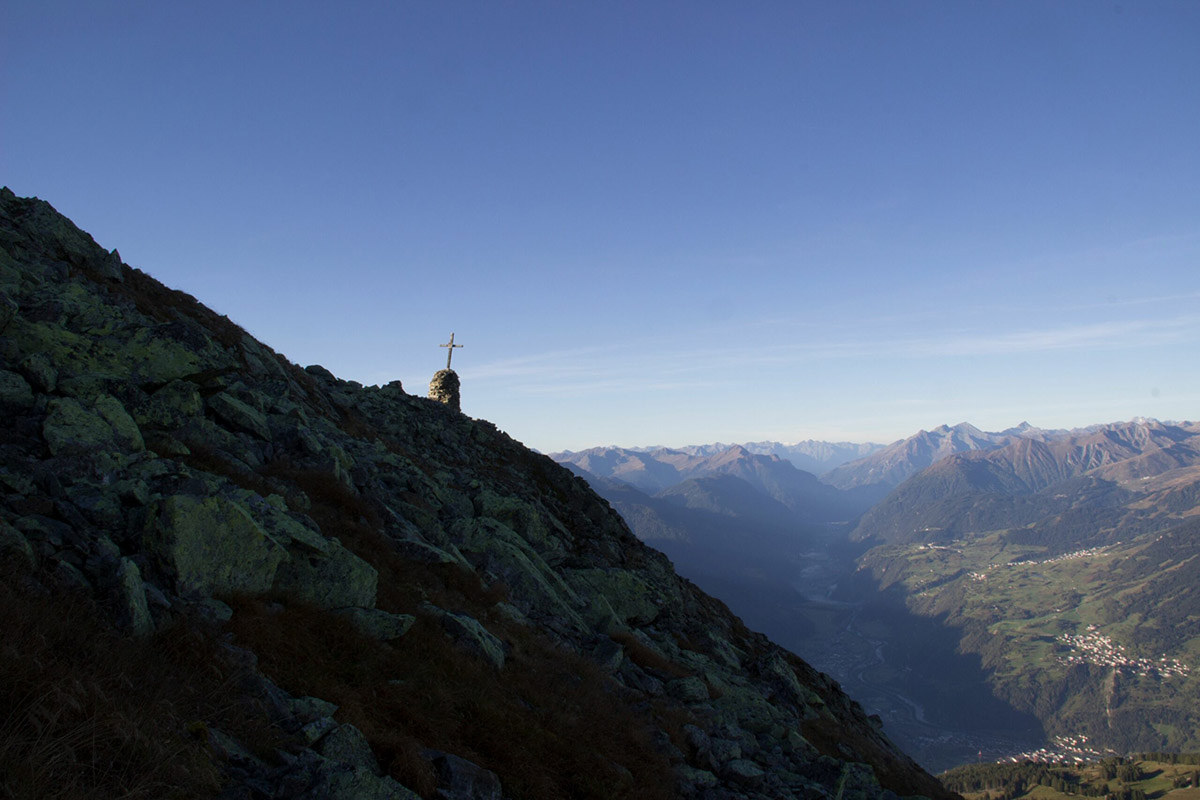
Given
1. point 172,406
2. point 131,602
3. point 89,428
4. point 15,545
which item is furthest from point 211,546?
point 172,406

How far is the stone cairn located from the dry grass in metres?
44.3

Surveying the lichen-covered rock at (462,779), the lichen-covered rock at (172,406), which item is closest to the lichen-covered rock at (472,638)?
the lichen-covered rock at (462,779)

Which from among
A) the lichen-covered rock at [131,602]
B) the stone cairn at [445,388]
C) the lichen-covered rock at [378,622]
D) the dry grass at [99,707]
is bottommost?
the lichen-covered rock at [378,622]

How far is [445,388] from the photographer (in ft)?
175

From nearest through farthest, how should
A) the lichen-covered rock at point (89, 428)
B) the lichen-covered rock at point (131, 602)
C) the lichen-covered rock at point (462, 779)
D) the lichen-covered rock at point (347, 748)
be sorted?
the lichen-covered rock at point (347, 748)
the lichen-covered rock at point (131, 602)
the lichen-covered rock at point (462, 779)
the lichen-covered rock at point (89, 428)

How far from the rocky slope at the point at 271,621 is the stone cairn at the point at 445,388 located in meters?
25.0

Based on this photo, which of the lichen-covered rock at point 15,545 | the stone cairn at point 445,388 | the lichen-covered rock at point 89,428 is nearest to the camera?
the lichen-covered rock at point 15,545

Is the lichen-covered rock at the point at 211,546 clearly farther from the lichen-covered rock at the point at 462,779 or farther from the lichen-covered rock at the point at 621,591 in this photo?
the lichen-covered rock at the point at 621,591

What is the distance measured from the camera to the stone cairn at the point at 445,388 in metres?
53.1

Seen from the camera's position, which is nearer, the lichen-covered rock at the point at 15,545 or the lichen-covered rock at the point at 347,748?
the lichen-covered rock at the point at 347,748

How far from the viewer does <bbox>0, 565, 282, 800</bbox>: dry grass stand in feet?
19.6

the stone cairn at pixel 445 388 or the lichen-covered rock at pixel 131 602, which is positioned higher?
the stone cairn at pixel 445 388

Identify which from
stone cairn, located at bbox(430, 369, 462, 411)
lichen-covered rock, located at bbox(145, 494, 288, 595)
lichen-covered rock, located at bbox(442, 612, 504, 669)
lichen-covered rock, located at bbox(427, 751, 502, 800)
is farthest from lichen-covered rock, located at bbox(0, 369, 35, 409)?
stone cairn, located at bbox(430, 369, 462, 411)

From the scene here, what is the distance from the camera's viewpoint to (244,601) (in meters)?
11.2
